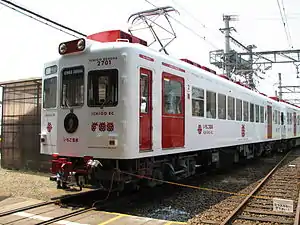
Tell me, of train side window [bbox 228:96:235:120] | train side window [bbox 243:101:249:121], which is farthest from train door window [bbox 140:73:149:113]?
train side window [bbox 243:101:249:121]

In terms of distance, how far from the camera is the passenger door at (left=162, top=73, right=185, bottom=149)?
760 centimetres

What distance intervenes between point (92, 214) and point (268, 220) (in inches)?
129

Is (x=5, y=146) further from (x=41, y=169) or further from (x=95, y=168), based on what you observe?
(x=95, y=168)

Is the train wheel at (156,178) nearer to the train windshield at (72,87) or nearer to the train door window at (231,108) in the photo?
the train windshield at (72,87)

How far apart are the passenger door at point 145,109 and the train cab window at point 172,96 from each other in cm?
67

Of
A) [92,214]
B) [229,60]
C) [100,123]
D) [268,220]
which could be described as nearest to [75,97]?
[100,123]

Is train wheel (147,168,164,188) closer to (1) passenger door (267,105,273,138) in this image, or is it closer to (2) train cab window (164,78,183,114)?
(2) train cab window (164,78,183,114)

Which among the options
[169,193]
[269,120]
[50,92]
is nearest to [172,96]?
[169,193]

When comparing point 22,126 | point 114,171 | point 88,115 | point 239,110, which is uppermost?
point 239,110

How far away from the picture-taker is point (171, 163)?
8.28m

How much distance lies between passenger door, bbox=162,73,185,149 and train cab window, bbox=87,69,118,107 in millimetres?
1347

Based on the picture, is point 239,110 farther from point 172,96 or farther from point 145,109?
point 145,109

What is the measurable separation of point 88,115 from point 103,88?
640mm

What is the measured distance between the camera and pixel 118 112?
6547mm
